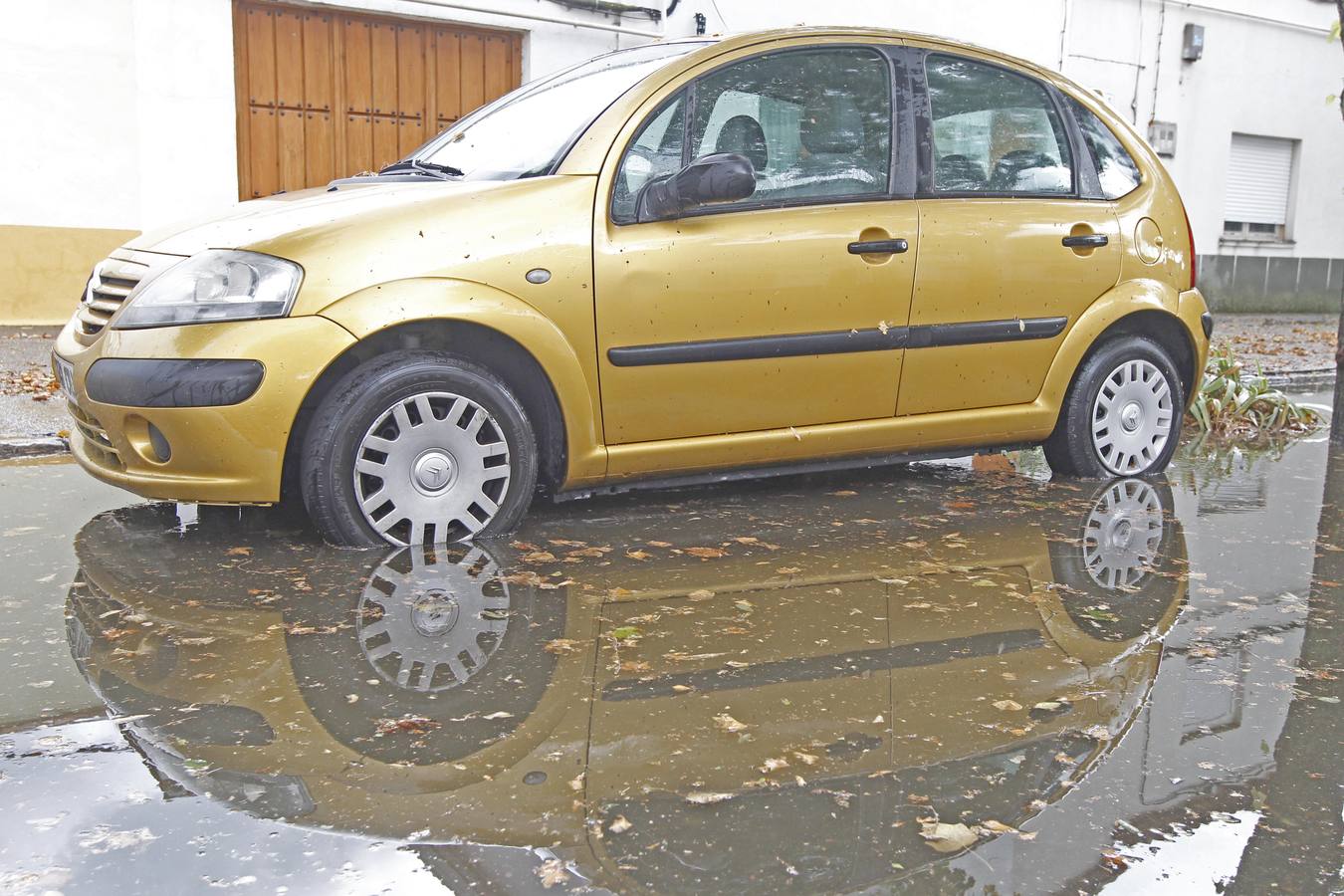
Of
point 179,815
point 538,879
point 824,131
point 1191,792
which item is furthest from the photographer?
point 824,131

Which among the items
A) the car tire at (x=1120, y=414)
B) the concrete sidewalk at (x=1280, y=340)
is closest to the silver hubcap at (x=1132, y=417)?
the car tire at (x=1120, y=414)

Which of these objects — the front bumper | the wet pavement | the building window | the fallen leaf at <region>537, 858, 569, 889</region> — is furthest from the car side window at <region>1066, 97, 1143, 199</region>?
the building window

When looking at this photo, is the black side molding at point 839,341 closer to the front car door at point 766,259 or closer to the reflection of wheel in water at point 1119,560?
the front car door at point 766,259

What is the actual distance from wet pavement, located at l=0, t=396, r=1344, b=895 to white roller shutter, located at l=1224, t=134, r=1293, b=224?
14.1m

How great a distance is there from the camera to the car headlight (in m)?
4.23

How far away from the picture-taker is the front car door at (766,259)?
467 cm

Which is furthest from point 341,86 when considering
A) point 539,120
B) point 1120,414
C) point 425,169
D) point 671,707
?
point 671,707

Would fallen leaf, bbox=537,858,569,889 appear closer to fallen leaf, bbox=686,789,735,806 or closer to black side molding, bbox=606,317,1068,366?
fallen leaf, bbox=686,789,735,806

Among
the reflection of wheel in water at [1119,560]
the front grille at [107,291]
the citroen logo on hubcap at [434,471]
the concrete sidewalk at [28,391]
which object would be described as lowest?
the reflection of wheel in water at [1119,560]

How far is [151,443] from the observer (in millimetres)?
4324

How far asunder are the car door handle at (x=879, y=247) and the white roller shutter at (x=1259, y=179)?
14261 millimetres

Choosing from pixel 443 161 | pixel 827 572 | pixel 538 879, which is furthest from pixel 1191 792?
pixel 443 161

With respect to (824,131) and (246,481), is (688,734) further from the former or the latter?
(824,131)

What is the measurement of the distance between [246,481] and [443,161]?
1602 mm
